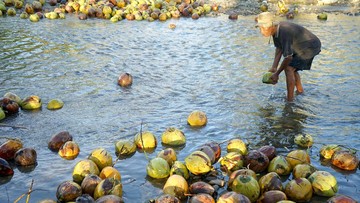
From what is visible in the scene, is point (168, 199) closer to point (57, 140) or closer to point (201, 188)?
point (201, 188)

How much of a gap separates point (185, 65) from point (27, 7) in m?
8.56

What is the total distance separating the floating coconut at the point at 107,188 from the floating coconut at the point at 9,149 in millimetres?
1520

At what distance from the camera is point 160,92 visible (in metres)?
7.68

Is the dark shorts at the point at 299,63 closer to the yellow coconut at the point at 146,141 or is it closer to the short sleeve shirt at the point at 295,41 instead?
the short sleeve shirt at the point at 295,41

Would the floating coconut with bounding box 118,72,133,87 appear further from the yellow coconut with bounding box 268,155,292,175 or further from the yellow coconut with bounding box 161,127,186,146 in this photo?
the yellow coconut with bounding box 268,155,292,175

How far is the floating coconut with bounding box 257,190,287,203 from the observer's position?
157 inches

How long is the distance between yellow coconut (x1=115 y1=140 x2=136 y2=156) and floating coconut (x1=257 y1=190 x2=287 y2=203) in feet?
6.05

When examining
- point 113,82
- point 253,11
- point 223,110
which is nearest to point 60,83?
point 113,82

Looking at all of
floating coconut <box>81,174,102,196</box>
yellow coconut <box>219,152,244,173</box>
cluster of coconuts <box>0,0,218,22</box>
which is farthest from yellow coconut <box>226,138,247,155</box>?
cluster of coconuts <box>0,0,218,22</box>

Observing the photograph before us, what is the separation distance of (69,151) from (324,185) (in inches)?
116

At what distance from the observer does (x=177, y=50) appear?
10.8m

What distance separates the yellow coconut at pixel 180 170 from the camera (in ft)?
14.8

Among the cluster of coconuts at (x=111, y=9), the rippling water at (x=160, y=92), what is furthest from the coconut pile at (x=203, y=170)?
the cluster of coconuts at (x=111, y=9)

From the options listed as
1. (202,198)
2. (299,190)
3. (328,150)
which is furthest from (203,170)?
(328,150)
